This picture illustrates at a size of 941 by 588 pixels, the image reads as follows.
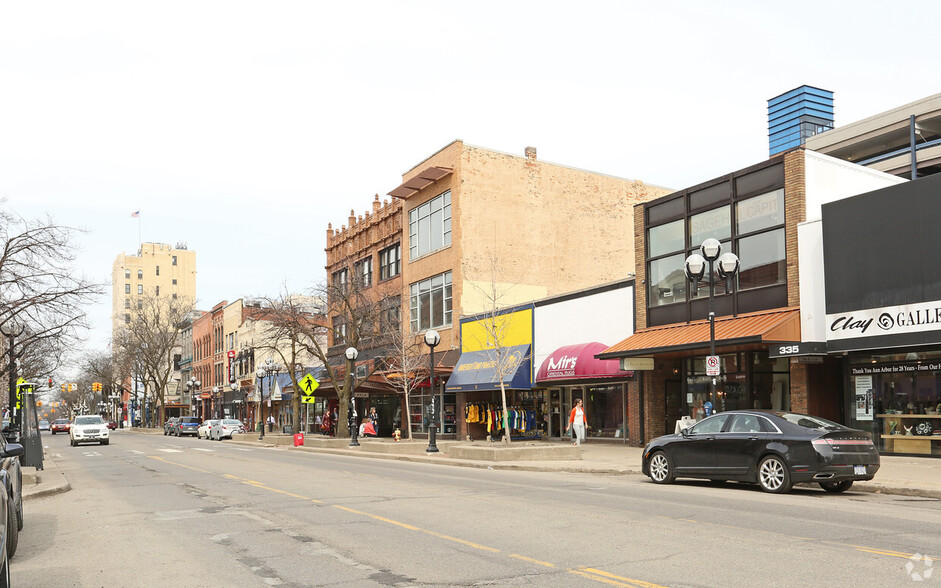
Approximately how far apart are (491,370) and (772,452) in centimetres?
2275

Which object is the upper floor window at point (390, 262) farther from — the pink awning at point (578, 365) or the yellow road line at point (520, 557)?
the yellow road line at point (520, 557)

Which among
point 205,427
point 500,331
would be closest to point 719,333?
point 500,331

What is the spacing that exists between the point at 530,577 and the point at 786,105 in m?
107

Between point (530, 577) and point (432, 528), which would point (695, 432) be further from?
point (530, 577)

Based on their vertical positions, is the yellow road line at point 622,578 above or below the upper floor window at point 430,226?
below

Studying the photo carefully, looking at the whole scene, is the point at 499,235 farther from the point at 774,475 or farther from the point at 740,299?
the point at 774,475

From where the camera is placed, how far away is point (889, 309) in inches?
808

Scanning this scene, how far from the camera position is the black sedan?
14.5 metres

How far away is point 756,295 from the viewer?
24.9 meters

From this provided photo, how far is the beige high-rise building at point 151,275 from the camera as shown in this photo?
158250mm

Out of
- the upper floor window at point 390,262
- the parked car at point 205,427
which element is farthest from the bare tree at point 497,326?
the parked car at point 205,427

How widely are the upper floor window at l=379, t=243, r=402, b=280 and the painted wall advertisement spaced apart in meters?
30.6

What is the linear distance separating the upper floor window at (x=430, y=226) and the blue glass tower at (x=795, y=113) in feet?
219

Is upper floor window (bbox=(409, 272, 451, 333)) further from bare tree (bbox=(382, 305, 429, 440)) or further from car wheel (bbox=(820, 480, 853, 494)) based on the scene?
car wheel (bbox=(820, 480, 853, 494))
